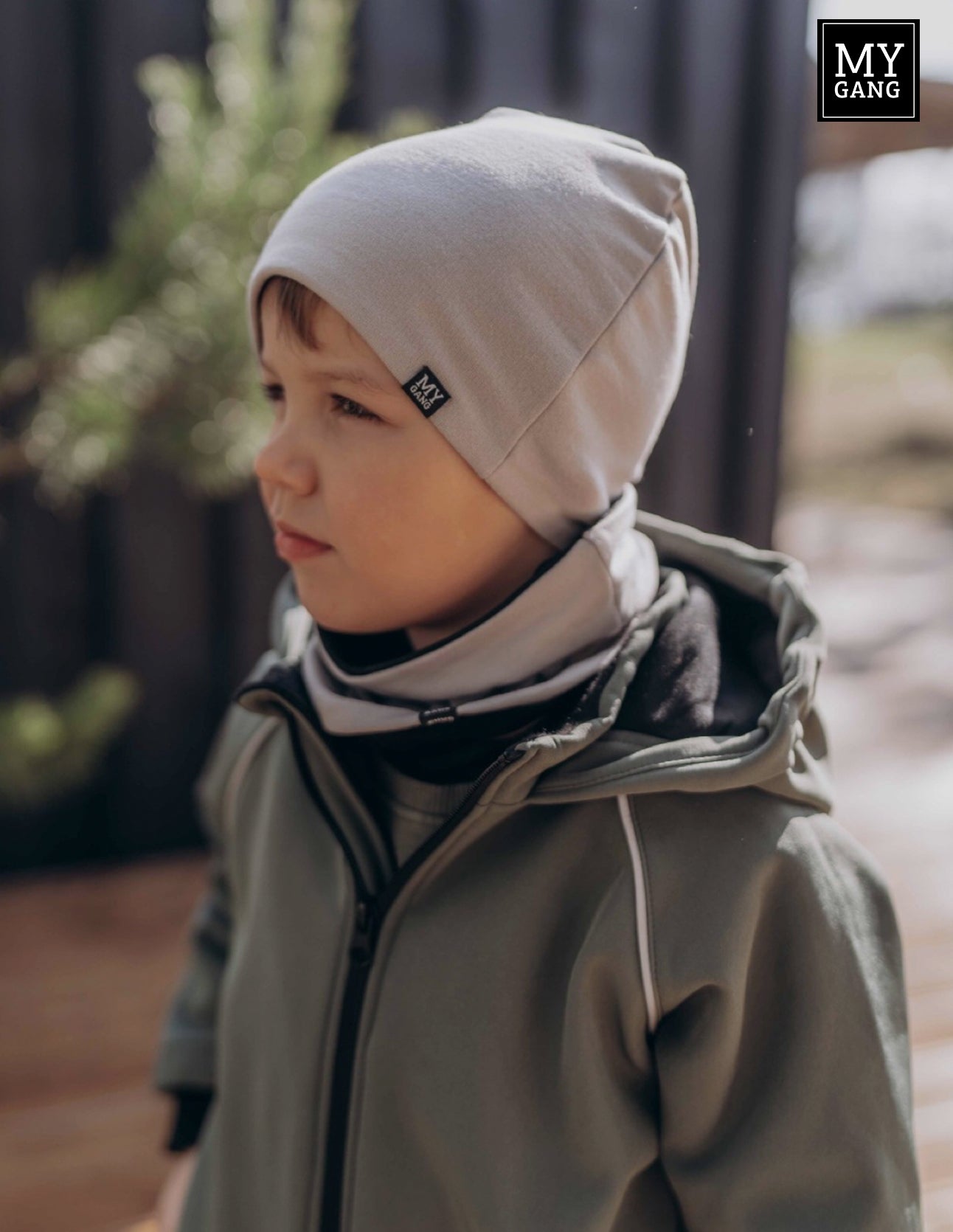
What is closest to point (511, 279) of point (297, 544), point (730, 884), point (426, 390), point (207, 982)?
point (426, 390)

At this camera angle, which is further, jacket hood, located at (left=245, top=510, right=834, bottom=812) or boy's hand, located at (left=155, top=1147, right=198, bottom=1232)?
boy's hand, located at (left=155, top=1147, right=198, bottom=1232)

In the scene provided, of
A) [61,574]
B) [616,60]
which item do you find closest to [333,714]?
[61,574]

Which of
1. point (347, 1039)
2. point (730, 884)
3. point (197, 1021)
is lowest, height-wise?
point (197, 1021)

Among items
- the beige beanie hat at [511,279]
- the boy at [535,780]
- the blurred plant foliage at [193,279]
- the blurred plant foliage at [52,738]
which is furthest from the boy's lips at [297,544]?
the blurred plant foliage at [52,738]

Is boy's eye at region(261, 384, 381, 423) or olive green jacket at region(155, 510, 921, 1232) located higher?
boy's eye at region(261, 384, 381, 423)

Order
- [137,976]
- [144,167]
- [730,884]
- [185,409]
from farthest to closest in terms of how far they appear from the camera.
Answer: [144,167] < [137,976] < [185,409] < [730,884]

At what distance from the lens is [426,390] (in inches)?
26.5

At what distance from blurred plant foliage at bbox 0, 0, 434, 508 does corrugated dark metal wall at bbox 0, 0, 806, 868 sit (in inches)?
21.2

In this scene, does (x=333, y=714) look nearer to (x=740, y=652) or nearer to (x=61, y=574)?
(x=740, y=652)

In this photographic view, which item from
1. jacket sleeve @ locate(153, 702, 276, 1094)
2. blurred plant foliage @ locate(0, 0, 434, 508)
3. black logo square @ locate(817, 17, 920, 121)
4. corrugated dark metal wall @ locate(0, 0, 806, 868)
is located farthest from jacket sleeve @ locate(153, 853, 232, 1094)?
corrugated dark metal wall @ locate(0, 0, 806, 868)

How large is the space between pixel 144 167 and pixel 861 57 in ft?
4.51

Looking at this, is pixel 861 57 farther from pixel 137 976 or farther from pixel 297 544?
pixel 137 976

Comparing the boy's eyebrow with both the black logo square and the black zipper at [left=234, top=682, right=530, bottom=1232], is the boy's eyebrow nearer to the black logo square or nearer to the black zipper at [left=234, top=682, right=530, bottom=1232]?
the black zipper at [left=234, top=682, right=530, bottom=1232]

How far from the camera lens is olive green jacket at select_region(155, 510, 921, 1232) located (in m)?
0.62
